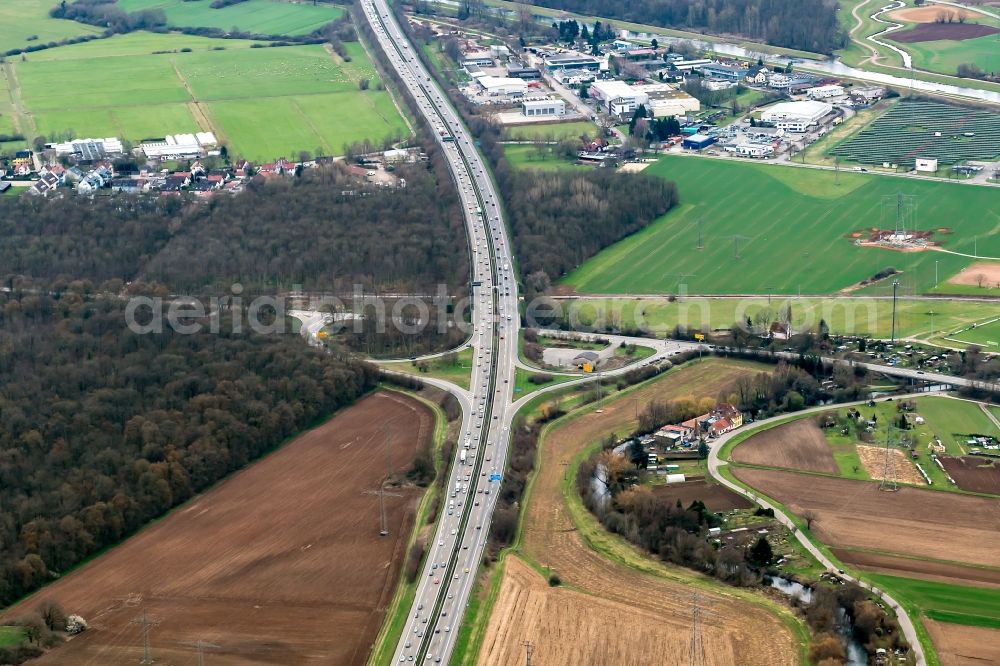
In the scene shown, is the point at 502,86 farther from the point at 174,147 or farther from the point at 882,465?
the point at 882,465

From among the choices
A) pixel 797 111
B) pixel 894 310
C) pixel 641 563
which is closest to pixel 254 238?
pixel 894 310

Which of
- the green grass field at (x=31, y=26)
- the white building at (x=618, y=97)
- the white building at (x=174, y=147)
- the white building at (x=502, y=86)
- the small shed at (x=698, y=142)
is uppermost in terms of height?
the green grass field at (x=31, y=26)

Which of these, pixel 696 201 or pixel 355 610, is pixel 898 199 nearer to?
pixel 696 201

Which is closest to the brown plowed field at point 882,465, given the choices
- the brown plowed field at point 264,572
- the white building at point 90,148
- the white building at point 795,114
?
the brown plowed field at point 264,572

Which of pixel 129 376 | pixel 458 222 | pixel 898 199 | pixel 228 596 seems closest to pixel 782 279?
pixel 898 199

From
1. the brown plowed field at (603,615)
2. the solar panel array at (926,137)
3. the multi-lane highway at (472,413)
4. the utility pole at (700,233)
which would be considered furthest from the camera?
the solar panel array at (926,137)

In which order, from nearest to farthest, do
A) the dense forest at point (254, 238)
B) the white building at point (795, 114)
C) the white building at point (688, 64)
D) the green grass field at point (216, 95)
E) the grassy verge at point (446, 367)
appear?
the grassy verge at point (446, 367)
the dense forest at point (254, 238)
the white building at point (795, 114)
the green grass field at point (216, 95)
the white building at point (688, 64)

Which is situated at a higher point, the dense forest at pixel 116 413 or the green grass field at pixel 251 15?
the green grass field at pixel 251 15

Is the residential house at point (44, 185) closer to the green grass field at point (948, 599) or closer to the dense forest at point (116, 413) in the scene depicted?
the dense forest at point (116, 413)
